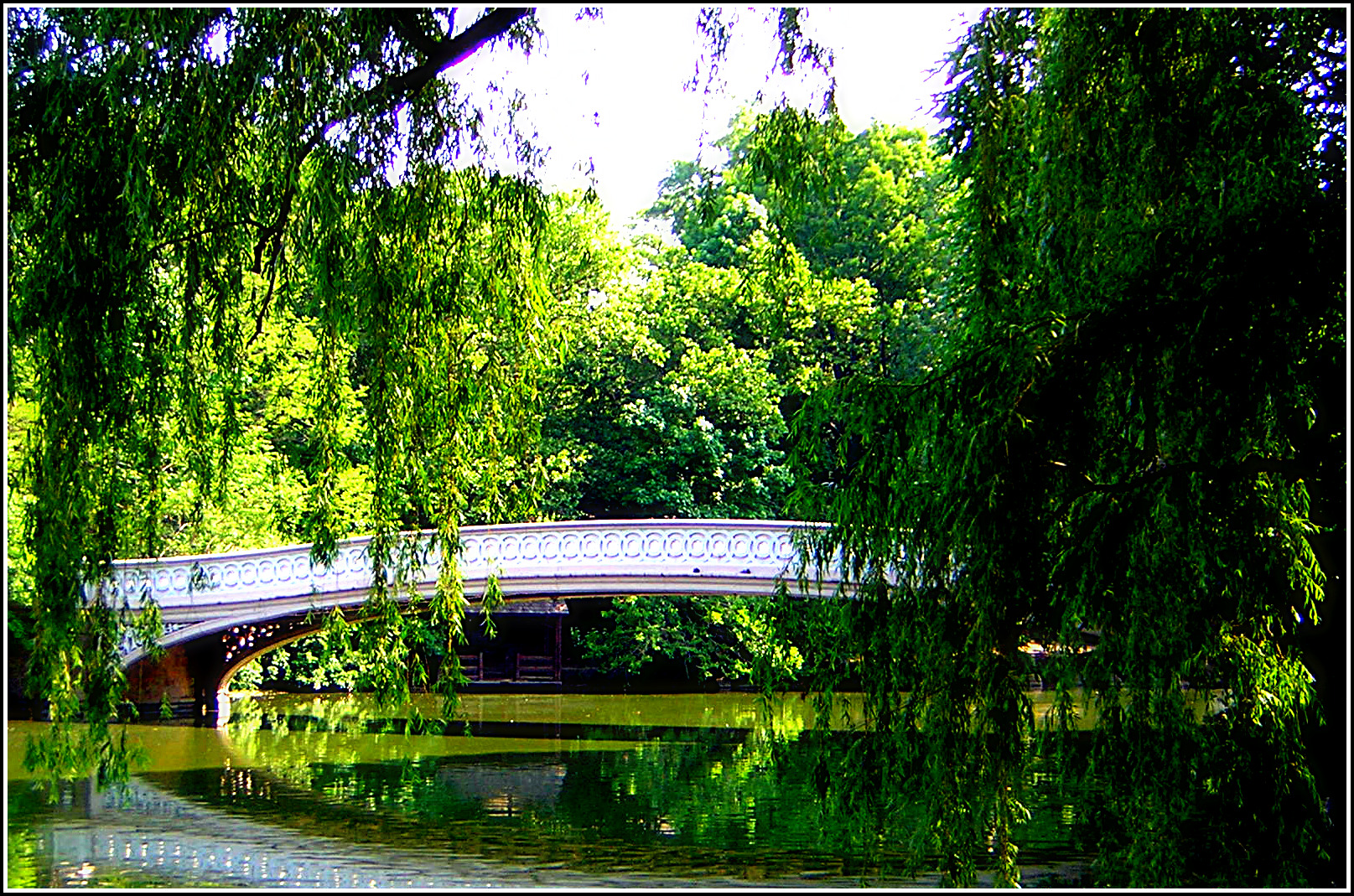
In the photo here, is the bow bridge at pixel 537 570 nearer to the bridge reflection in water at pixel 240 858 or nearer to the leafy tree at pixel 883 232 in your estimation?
the bridge reflection in water at pixel 240 858

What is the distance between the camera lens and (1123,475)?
4.76 meters

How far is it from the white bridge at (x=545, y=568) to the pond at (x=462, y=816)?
1740 mm

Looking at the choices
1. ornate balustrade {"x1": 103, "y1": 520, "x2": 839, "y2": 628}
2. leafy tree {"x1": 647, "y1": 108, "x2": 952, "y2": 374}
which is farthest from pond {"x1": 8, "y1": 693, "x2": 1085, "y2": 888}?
leafy tree {"x1": 647, "y1": 108, "x2": 952, "y2": 374}

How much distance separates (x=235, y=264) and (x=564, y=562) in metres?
13.8

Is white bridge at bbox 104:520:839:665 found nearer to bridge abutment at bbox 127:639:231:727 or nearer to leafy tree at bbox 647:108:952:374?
bridge abutment at bbox 127:639:231:727

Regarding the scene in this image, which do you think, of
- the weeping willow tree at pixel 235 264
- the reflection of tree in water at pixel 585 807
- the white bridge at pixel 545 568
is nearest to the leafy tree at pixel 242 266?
the weeping willow tree at pixel 235 264

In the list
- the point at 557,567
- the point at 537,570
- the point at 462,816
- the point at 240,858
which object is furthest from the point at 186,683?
the point at 240,858

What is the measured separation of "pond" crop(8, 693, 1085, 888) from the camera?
1090 centimetres

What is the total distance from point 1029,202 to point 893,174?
24.1 metres

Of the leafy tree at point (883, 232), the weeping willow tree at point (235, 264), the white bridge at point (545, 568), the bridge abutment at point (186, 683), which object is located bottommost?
the bridge abutment at point (186, 683)

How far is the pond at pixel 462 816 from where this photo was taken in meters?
10.9

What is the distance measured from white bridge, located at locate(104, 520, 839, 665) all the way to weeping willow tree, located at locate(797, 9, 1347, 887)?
12746 mm

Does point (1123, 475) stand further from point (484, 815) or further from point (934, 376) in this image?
point (484, 815)

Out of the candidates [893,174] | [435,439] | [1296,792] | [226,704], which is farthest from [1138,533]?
[893,174]
